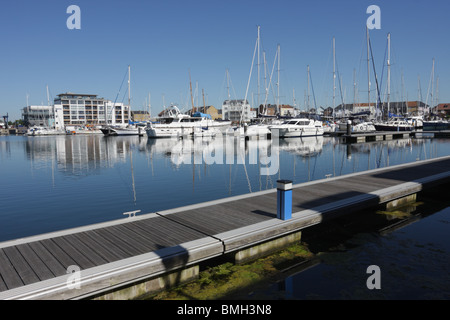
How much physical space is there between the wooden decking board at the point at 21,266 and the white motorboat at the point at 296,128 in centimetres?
4620

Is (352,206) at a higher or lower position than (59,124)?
lower

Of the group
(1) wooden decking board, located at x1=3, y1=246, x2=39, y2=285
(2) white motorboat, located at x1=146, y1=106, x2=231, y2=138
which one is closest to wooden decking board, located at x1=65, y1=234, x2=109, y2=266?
(1) wooden decking board, located at x1=3, y1=246, x2=39, y2=285

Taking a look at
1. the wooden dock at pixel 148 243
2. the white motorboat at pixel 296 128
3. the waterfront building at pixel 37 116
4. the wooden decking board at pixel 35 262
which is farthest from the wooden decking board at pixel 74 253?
the waterfront building at pixel 37 116

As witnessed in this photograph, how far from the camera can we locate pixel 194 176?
19.2 meters

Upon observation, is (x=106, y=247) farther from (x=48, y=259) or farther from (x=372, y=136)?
(x=372, y=136)

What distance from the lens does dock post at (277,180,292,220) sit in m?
7.37

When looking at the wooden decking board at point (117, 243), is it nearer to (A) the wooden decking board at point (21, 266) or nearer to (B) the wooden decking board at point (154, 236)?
(B) the wooden decking board at point (154, 236)

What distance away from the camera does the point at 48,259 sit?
5.54 meters

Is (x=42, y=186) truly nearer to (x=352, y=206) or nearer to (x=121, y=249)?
(x=121, y=249)

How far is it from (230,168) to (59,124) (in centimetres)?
13107

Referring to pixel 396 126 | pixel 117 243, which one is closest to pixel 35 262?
pixel 117 243

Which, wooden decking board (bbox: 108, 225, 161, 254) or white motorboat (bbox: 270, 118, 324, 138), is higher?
white motorboat (bbox: 270, 118, 324, 138)

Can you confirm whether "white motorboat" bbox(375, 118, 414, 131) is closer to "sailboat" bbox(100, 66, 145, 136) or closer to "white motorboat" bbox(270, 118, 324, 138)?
"white motorboat" bbox(270, 118, 324, 138)
